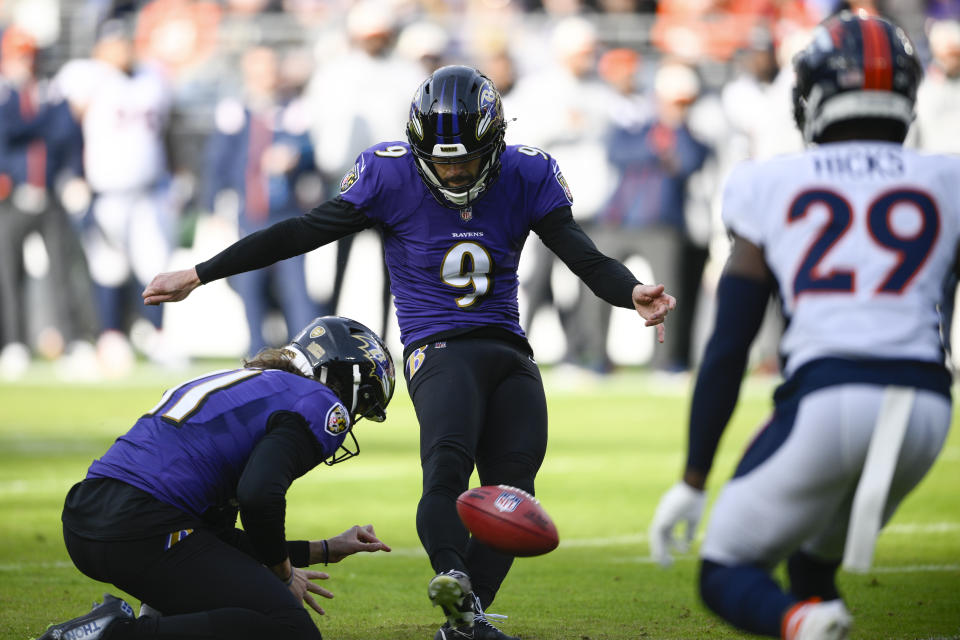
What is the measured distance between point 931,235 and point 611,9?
15.3 meters

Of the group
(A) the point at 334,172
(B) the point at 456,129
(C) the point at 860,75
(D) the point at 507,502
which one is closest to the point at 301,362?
(D) the point at 507,502

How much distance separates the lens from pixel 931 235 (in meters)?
3.22

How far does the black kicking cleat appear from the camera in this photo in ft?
12.9

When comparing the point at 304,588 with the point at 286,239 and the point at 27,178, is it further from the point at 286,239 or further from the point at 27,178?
the point at 27,178

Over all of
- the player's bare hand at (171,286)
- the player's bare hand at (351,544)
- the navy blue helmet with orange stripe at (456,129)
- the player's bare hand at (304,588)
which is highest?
the navy blue helmet with orange stripe at (456,129)

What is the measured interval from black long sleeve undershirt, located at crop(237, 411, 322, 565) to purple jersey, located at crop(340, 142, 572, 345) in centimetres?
97

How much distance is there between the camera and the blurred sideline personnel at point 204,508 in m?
3.99

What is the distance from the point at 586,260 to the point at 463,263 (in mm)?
434

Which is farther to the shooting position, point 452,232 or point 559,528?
point 559,528

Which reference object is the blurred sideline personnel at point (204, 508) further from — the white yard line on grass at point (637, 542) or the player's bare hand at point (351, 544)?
the white yard line on grass at point (637, 542)

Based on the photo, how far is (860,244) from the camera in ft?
10.5

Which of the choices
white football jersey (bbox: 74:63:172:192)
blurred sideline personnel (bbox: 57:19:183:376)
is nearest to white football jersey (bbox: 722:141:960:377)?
blurred sideline personnel (bbox: 57:19:183:376)

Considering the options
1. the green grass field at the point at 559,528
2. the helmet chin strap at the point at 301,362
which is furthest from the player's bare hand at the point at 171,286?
the green grass field at the point at 559,528

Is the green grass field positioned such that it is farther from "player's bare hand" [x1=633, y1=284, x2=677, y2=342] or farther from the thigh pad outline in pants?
the thigh pad outline in pants
